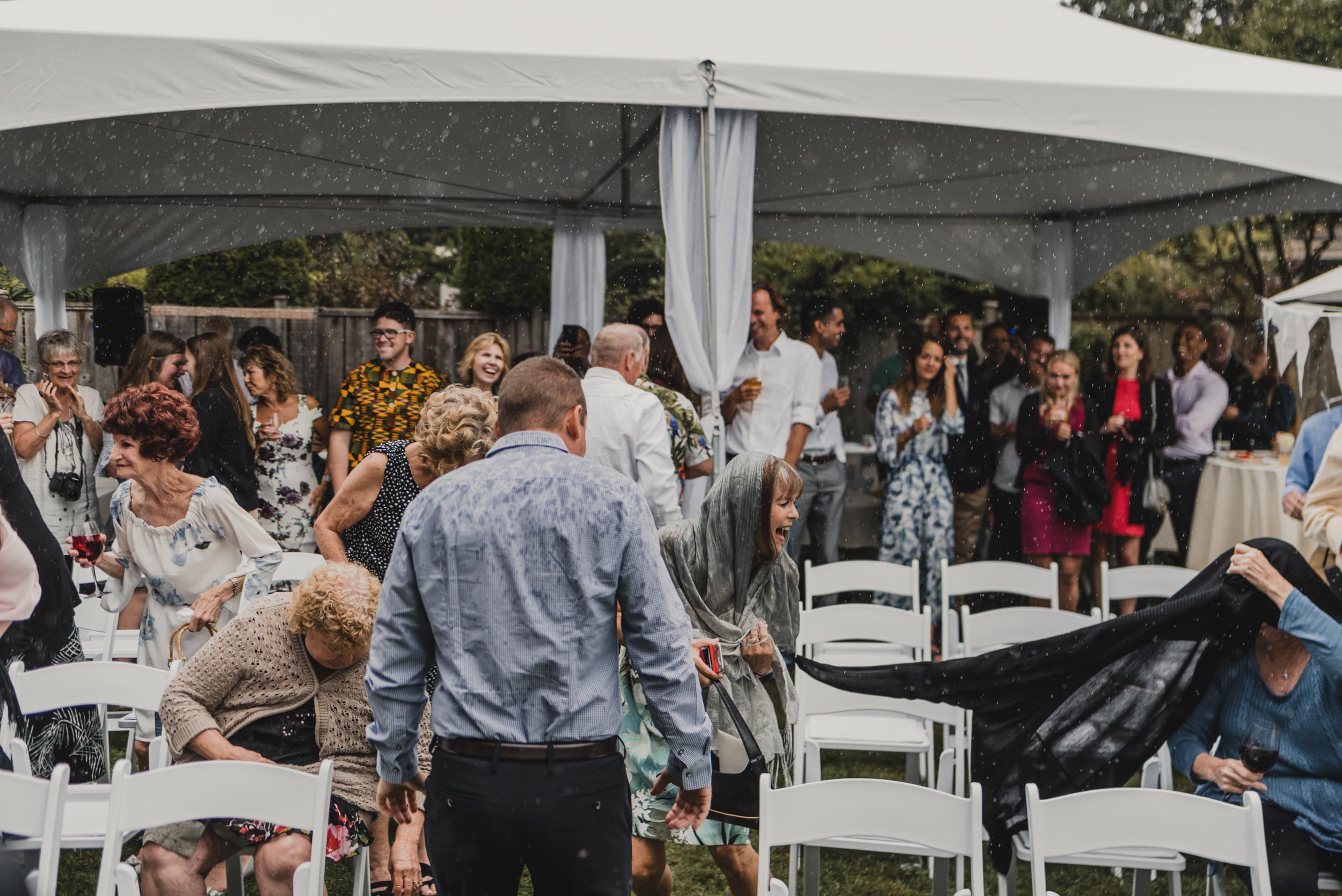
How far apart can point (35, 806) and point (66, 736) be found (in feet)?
3.67

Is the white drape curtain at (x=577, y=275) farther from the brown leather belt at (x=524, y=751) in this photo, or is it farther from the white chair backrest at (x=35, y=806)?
the brown leather belt at (x=524, y=751)

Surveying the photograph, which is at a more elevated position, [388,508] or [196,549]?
[388,508]

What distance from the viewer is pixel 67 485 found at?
598cm

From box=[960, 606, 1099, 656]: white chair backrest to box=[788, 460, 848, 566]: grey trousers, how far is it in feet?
6.63

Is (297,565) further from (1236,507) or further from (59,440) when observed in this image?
(1236,507)

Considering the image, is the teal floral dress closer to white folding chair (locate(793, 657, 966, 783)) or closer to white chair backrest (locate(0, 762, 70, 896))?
white folding chair (locate(793, 657, 966, 783))

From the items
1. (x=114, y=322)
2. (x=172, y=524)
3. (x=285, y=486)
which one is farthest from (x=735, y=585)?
(x=114, y=322)

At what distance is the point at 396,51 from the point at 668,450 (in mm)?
1866

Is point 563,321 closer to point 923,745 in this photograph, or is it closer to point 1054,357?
point 1054,357

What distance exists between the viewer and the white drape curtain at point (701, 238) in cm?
509

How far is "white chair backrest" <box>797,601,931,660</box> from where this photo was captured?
4496 millimetres

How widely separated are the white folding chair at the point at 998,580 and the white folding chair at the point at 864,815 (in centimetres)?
245

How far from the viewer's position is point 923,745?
13.6 ft

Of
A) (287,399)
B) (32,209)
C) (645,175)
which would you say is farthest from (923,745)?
(32,209)
